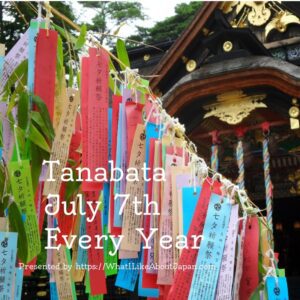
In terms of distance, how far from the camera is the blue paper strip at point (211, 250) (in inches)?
64.1

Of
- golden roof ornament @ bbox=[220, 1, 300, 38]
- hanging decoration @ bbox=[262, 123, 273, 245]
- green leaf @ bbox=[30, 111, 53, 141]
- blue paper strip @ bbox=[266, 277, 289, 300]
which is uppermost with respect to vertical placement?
golden roof ornament @ bbox=[220, 1, 300, 38]

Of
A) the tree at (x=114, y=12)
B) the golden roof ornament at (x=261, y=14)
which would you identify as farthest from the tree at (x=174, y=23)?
the golden roof ornament at (x=261, y=14)

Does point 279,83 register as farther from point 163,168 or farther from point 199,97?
point 163,168

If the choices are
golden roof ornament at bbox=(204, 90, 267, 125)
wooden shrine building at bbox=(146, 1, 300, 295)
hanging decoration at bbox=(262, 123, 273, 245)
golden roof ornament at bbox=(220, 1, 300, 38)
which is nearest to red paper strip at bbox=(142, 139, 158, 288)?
wooden shrine building at bbox=(146, 1, 300, 295)

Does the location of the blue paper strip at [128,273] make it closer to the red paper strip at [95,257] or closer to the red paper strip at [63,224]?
the red paper strip at [95,257]

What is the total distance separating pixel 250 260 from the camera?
1.75m

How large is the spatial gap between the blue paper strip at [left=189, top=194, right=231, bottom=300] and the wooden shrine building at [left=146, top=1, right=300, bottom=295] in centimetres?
577

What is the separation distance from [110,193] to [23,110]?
1.64 ft

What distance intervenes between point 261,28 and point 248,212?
774cm

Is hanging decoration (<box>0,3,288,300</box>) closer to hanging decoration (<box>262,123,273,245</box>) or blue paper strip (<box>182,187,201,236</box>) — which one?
blue paper strip (<box>182,187,201,236</box>)

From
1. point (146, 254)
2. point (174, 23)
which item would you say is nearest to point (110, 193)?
point (146, 254)

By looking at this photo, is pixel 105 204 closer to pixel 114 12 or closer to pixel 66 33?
pixel 66 33

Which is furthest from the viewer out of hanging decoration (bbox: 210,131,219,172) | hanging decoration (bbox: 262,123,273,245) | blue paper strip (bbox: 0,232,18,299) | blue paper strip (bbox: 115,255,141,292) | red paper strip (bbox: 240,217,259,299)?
hanging decoration (bbox: 210,131,219,172)

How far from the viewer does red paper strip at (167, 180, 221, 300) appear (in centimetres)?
167
